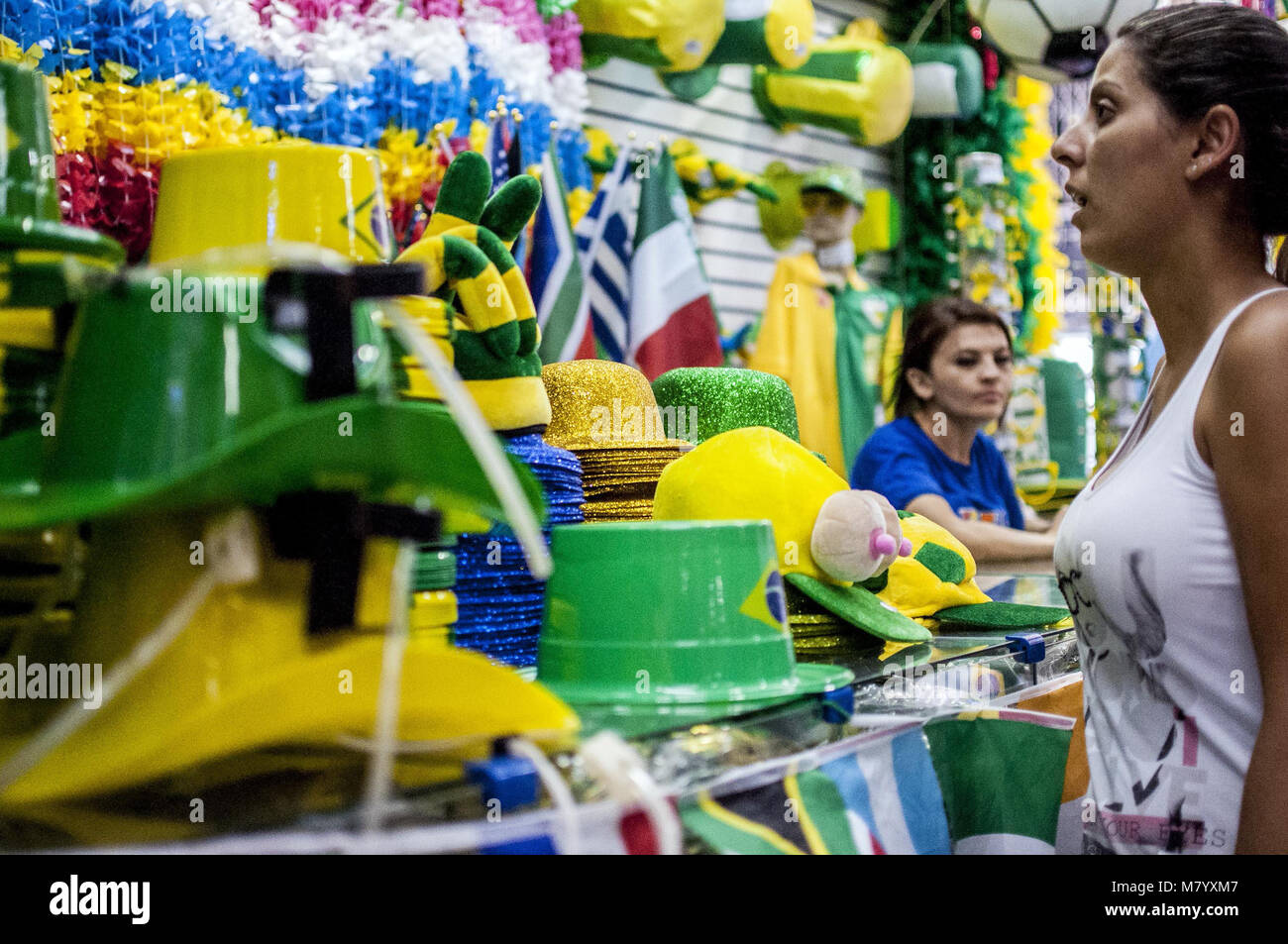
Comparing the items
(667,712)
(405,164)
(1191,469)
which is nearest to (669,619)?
(667,712)

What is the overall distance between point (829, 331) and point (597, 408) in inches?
115

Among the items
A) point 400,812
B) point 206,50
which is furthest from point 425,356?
point 206,50

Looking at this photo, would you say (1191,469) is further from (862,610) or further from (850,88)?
(850,88)

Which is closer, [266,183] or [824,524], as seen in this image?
[266,183]

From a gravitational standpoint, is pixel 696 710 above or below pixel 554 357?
below

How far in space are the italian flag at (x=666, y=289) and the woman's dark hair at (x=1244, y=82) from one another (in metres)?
2.51

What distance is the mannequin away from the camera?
4.33 meters

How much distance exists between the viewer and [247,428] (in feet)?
1.97

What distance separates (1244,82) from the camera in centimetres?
112

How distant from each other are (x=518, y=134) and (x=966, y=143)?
3.87m

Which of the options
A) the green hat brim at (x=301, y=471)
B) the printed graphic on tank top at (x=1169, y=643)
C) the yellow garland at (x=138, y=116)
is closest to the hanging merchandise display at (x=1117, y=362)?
the yellow garland at (x=138, y=116)

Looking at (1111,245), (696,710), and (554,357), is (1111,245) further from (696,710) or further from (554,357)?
(554,357)
